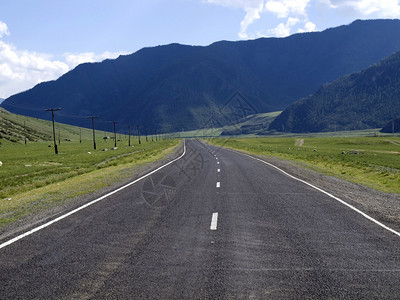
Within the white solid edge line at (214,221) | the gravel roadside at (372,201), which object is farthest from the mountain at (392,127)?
the white solid edge line at (214,221)

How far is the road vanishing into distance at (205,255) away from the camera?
5.77m

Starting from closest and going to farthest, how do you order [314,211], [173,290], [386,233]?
1. [173,290]
2. [386,233]
3. [314,211]

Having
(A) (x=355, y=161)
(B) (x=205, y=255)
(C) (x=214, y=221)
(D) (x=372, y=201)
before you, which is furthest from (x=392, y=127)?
(B) (x=205, y=255)

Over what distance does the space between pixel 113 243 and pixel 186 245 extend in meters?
1.66

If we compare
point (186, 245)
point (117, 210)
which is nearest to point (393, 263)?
point (186, 245)

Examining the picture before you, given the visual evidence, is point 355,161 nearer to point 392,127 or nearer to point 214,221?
point 214,221

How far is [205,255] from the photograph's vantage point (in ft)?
24.4

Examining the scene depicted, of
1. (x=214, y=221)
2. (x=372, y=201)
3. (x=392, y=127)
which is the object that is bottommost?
(x=372, y=201)

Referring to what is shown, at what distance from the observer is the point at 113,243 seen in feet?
27.3

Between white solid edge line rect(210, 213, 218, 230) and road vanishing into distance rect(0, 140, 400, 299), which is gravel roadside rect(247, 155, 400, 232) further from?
white solid edge line rect(210, 213, 218, 230)

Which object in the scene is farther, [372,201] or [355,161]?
[355,161]

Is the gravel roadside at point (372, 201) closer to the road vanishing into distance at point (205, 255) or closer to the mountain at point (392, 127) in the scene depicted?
the road vanishing into distance at point (205, 255)

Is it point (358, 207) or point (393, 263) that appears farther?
point (358, 207)

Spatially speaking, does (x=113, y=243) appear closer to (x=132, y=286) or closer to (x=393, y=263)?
(x=132, y=286)
